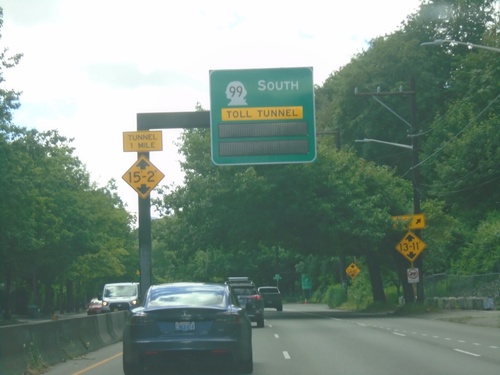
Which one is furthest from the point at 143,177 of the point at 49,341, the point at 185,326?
the point at 185,326

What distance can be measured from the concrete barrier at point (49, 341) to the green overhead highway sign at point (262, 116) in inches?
232

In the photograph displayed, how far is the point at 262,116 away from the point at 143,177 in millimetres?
4171

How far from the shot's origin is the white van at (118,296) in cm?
4253

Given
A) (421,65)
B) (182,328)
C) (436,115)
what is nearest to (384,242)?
(436,115)

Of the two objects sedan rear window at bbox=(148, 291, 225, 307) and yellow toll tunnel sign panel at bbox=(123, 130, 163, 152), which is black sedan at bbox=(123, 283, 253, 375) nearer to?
→ sedan rear window at bbox=(148, 291, 225, 307)

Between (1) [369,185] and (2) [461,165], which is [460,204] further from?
(1) [369,185]

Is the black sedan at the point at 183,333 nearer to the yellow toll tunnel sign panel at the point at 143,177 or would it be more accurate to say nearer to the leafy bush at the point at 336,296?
the yellow toll tunnel sign panel at the point at 143,177

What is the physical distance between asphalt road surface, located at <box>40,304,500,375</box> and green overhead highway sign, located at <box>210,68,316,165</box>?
5.17 m

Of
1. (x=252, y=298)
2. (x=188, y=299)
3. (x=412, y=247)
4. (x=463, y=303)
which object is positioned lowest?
(x=463, y=303)

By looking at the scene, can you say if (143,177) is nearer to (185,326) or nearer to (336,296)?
(185,326)

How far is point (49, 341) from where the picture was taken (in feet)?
60.6

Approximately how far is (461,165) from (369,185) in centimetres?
998

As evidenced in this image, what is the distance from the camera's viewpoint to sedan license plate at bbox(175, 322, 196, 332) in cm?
1487

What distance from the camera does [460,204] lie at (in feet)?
188
